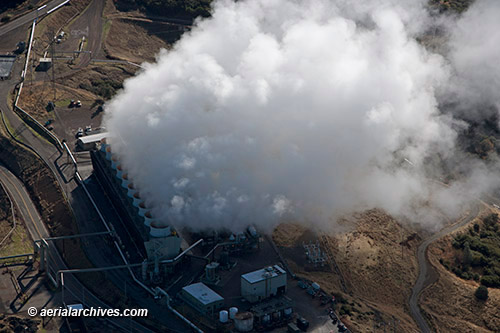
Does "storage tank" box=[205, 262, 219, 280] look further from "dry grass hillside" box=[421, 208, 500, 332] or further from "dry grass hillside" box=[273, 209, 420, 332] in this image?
"dry grass hillside" box=[421, 208, 500, 332]

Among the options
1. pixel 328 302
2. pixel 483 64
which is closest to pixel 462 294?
pixel 328 302

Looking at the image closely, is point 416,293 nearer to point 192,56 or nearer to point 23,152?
point 192,56

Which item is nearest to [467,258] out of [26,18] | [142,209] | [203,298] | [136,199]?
[203,298]

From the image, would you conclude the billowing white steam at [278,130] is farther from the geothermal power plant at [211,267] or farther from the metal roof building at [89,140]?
the metal roof building at [89,140]

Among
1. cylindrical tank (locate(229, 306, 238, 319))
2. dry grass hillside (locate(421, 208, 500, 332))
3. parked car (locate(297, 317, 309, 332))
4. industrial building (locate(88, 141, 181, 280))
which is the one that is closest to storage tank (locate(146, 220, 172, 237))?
industrial building (locate(88, 141, 181, 280))

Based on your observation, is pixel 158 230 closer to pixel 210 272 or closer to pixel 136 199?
pixel 210 272

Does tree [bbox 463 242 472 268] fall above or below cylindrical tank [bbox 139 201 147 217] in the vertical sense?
below
